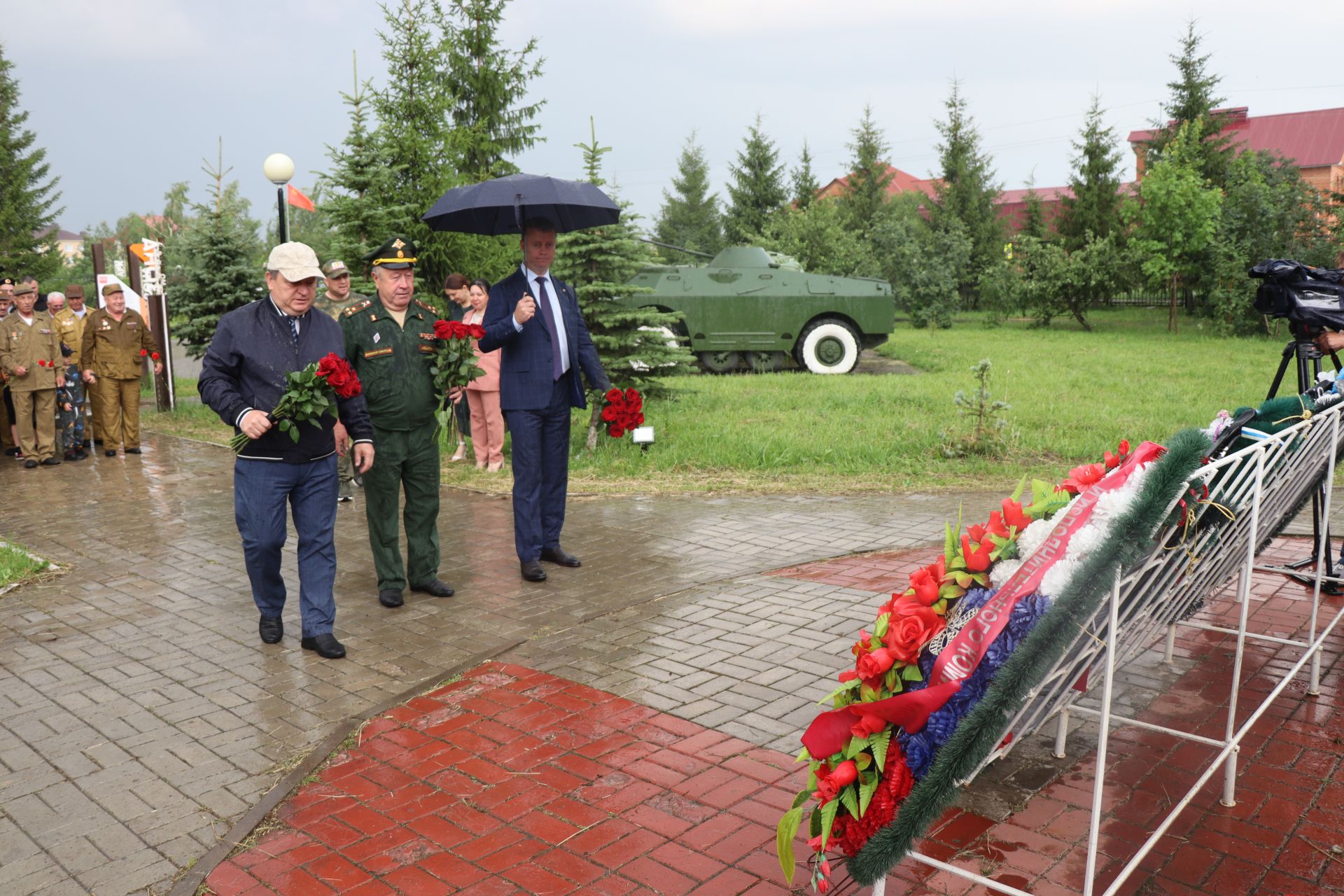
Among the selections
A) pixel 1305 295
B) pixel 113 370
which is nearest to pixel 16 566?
pixel 113 370

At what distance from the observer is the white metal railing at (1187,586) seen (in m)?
2.48

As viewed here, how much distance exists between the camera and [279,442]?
496cm

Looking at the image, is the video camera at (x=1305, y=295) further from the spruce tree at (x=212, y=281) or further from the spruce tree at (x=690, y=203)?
the spruce tree at (x=690, y=203)

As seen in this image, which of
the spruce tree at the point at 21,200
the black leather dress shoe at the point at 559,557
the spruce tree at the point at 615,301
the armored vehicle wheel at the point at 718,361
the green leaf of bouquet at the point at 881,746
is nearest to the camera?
the green leaf of bouquet at the point at 881,746

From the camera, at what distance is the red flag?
526 inches

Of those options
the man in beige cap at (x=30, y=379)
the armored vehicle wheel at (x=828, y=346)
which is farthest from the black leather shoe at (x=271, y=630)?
the armored vehicle wheel at (x=828, y=346)

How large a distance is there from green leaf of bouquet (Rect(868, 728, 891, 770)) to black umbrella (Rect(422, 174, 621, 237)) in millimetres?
4407

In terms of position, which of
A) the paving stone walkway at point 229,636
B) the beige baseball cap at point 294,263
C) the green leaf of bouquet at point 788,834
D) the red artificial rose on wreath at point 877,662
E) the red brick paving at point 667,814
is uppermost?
the beige baseball cap at point 294,263

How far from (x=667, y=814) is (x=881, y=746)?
4.01 ft

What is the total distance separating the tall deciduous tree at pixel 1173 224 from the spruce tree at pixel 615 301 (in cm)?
1843

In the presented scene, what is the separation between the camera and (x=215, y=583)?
6.38 meters

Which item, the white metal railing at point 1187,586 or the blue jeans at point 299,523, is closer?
the white metal railing at point 1187,586

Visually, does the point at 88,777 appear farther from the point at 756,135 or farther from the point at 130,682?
the point at 756,135

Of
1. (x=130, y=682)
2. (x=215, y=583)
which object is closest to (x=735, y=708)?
(x=130, y=682)
